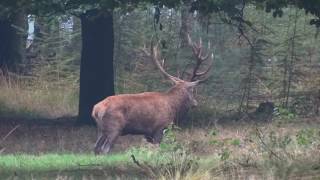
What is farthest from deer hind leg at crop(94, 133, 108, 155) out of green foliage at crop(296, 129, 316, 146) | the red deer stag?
green foliage at crop(296, 129, 316, 146)

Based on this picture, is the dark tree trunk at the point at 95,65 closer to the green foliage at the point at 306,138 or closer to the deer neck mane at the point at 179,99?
the deer neck mane at the point at 179,99

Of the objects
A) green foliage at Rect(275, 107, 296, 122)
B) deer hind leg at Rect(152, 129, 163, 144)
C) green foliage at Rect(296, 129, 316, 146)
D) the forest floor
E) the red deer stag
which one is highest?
green foliage at Rect(275, 107, 296, 122)

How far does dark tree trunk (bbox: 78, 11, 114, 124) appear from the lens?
20.8 m

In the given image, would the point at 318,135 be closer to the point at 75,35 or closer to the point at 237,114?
the point at 237,114

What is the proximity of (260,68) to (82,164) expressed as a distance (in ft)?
43.7

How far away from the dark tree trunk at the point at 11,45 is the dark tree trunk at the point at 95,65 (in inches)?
195

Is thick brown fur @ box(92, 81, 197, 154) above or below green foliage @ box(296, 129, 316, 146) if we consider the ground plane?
below

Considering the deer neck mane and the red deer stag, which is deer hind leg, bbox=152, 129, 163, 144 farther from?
the deer neck mane

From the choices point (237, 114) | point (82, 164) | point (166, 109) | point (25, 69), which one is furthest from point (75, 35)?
point (82, 164)

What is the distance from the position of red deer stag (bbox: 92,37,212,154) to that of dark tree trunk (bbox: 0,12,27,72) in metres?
7.79

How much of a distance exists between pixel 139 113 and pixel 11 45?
9.92 meters

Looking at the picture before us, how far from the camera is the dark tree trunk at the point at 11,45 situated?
85.1 feet

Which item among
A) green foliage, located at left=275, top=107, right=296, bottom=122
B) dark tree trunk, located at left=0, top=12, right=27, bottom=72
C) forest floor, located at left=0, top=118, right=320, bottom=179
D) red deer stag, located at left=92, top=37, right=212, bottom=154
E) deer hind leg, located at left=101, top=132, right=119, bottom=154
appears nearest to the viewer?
forest floor, located at left=0, top=118, right=320, bottom=179

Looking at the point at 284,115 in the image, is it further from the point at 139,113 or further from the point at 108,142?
the point at 139,113
